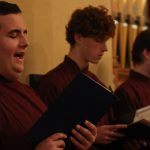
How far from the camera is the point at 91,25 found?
2721mm

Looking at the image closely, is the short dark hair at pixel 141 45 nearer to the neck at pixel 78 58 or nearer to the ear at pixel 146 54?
the ear at pixel 146 54

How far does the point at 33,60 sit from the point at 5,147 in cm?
117

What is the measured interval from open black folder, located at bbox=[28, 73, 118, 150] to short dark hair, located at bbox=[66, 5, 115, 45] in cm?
111

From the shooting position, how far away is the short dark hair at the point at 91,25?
107 inches

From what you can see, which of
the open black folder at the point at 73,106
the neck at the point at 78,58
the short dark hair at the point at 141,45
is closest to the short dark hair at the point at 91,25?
the neck at the point at 78,58

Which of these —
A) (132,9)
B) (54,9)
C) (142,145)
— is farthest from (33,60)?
(132,9)

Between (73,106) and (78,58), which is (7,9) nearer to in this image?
(73,106)

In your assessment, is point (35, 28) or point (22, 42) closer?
point (22, 42)

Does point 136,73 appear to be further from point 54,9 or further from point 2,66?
point 2,66

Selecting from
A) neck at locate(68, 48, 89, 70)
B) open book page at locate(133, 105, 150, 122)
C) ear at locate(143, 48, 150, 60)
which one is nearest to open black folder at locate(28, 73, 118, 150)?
open book page at locate(133, 105, 150, 122)

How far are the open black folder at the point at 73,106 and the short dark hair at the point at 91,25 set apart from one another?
111 centimetres

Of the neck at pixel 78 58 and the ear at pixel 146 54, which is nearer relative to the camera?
the neck at pixel 78 58

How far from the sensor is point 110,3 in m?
3.56

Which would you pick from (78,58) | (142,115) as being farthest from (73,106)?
(78,58)
